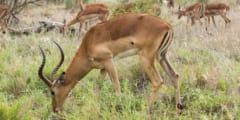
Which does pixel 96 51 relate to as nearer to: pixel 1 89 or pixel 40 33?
pixel 1 89

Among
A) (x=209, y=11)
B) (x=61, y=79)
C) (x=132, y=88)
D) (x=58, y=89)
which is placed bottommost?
(x=132, y=88)

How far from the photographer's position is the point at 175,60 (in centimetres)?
708

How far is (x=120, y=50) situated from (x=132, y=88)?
0.63m

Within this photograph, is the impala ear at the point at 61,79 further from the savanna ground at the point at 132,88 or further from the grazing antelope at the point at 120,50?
the savanna ground at the point at 132,88

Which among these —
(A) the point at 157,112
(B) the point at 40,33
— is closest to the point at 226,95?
(A) the point at 157,112

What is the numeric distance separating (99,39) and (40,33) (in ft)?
15.9

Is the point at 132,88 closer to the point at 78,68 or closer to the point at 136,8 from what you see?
the point at 78,68

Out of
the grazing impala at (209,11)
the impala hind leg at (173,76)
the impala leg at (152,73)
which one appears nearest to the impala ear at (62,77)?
the impala leg at (152,73)

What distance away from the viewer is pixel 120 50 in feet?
18.8

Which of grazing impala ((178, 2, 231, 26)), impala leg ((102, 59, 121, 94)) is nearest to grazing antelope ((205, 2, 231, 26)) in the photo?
grazing impala ((178, 2, 231, 26))

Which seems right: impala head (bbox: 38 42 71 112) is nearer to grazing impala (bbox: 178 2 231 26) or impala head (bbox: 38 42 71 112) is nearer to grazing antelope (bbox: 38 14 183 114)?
grazing antelope (bbox: 38 14 183 114)

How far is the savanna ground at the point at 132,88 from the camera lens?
15.8 ft

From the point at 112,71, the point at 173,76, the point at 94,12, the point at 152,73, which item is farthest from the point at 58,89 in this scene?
the point at 94,12

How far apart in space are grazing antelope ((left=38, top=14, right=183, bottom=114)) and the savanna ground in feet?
0.60
